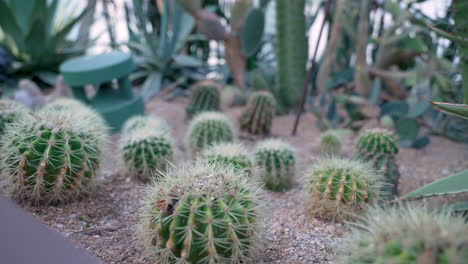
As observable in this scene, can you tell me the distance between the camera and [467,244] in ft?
3.35

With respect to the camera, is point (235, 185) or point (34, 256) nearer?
point (34, 256)

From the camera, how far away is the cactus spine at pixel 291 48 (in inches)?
196

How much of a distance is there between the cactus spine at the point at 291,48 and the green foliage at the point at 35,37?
303 centimetres

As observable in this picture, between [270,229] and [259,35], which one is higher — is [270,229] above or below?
below

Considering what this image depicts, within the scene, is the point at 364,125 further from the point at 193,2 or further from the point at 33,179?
the point at 33,179

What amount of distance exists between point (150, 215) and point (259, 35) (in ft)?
13.1

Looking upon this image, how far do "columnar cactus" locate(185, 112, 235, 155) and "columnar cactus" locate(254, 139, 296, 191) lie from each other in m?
0.46

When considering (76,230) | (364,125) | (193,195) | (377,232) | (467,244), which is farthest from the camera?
(364,125)

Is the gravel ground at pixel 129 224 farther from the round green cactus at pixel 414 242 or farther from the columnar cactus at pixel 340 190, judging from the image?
the round green cactus at pixel 414 242

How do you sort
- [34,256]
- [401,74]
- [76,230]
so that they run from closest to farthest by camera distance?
[34,256], [76,230], [401,74]

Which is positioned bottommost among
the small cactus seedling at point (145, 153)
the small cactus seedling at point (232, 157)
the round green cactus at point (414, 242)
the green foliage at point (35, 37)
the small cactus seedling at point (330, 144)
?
the small cactus seedling at point (330, 144)

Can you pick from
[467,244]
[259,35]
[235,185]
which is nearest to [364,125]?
[259,35]

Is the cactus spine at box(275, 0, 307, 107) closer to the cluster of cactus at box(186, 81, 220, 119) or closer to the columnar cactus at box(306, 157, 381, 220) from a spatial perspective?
the cluster of cactus at box(186, 81, 220, 119)

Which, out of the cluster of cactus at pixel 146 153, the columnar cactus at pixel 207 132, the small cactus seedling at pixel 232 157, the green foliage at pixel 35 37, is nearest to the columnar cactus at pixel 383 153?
the small cactus seedling at pixel 232 157
